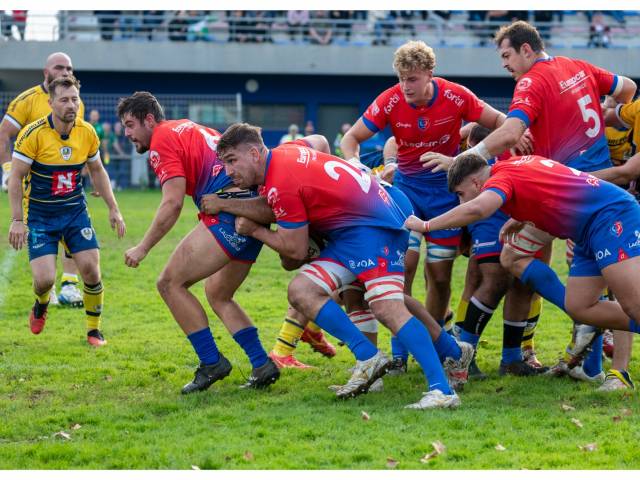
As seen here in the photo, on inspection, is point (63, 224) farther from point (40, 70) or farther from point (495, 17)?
point (495, 17)

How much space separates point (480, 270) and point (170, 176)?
2.56 metres

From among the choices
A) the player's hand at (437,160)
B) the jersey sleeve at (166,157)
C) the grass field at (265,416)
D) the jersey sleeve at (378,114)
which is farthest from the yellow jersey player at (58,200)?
the player's hand at (437,160)

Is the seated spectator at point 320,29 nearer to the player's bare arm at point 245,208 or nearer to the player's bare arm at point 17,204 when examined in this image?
the player's bare arm at point 17,204

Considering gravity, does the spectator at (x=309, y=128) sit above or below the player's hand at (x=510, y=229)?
below

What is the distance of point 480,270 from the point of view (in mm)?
7738

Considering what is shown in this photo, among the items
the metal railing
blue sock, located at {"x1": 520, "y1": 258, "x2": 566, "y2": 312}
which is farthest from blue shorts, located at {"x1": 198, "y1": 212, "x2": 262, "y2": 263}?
the metal railing

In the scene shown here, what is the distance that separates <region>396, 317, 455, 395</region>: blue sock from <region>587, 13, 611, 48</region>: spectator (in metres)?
28.4

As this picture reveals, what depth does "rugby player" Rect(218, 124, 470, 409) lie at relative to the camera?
6.45 metres

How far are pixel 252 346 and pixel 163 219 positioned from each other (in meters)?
1.14

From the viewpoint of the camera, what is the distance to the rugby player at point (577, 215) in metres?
6.20

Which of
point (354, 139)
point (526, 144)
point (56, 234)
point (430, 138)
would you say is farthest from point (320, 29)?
point (526, 144)

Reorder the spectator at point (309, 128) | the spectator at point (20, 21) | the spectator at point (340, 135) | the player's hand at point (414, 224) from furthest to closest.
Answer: the spectator at point (20, 21)
the spectator at point (309, 128)
the spectator at point (340, 135)
the player's hand at point (414, 224)

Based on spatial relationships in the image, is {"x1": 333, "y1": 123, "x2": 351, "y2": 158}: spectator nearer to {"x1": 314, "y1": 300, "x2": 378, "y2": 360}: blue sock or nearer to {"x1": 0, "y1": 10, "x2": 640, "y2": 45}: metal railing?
{"x1": 0, "y1": 10, "x2": 640, "y2": 45}: metal railing

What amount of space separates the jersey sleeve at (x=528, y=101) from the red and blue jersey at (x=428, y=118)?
2.50 ft
